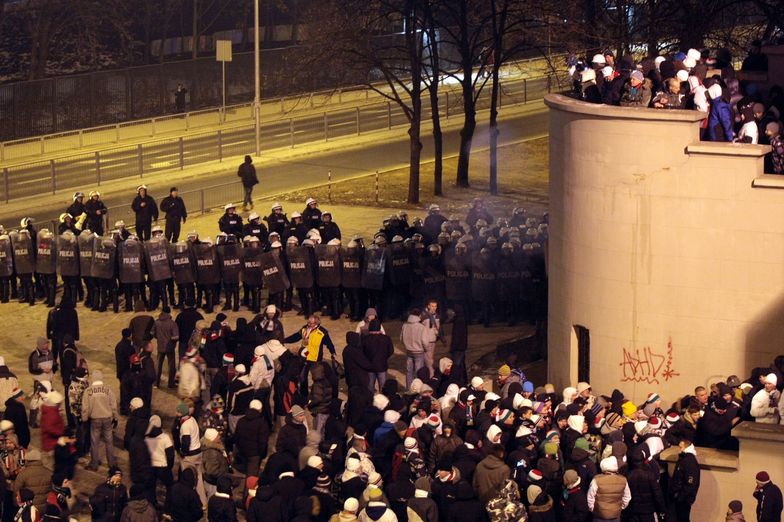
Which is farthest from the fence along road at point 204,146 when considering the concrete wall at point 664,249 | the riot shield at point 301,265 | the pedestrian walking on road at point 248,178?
the concrete wall at point 664,249

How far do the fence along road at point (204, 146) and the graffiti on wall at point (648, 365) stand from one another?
2269 centimetres

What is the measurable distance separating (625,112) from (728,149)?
1.44 m

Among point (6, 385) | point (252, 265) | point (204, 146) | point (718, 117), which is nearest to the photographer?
point (718, 117)

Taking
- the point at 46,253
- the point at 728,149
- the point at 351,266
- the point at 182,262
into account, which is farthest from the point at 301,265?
the point at 728,149

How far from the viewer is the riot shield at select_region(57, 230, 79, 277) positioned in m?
29.2

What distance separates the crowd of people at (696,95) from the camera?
2188cm

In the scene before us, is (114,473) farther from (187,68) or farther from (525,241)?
(187,68)

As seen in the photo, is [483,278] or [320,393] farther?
[483,278]

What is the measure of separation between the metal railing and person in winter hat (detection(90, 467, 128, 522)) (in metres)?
29.2

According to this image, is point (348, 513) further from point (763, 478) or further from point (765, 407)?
point (765, 407)

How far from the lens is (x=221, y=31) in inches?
2864

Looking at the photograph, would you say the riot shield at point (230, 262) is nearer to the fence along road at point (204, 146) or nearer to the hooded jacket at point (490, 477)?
the hooded jacket at point (490, 477)

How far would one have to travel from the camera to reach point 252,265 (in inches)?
1137

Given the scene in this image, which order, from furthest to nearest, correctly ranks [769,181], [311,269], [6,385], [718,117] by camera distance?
[311,269] → [6,385] → [718,117] → [769,181]
